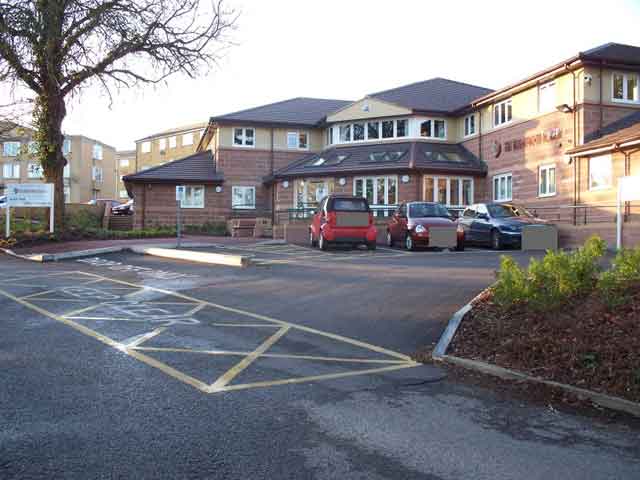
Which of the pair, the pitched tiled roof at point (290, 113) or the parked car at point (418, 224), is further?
the pitched tiled roof at point (290, 113)

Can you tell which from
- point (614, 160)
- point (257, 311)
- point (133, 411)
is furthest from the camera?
point (614, 160)

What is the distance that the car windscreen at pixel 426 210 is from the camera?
2134 cm

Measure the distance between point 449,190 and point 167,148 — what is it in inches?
1944

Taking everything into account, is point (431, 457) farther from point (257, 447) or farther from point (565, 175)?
point (565, 175)

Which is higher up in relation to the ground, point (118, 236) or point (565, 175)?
point (565, 175)

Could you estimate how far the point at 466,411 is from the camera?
518cm

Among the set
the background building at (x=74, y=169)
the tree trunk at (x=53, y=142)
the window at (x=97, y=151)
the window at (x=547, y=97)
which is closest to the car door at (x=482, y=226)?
the window at (x=547, y=97)

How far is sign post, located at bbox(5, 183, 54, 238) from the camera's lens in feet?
75.9

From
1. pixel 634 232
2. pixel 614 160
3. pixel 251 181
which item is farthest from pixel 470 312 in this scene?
pixel 251 181

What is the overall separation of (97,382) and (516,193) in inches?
974

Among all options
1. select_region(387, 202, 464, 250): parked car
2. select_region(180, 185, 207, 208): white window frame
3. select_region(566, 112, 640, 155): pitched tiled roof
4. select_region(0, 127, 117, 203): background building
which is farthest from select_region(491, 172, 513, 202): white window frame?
select_region(0, 127, 117, 203): background building

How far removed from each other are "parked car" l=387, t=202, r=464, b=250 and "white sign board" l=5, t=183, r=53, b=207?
13.6 meters

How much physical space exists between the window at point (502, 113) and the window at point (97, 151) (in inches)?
2192

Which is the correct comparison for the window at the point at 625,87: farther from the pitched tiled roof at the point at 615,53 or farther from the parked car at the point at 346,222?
the parked car at the point at 346,222
